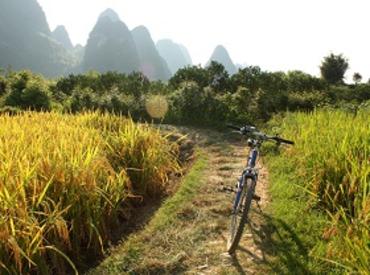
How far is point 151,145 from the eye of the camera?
28.7 ft

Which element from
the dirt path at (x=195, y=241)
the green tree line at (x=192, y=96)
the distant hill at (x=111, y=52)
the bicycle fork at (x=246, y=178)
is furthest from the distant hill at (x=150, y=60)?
the bicycle fork at (x=246, y=178)

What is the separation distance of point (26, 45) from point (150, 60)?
4944 centimetres

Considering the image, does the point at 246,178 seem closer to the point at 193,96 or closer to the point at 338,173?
the point at 338,173

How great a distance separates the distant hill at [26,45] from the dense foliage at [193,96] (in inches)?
4566

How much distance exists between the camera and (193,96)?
55.0 feet

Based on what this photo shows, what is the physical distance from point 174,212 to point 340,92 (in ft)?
63.9

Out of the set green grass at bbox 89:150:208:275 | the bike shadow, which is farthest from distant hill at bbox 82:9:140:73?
the bike shadow

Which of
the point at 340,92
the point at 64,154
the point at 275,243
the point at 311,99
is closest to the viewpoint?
the point at 275,243

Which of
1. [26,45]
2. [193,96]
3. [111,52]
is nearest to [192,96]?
[193,96]

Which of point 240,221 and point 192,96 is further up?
point 192,96

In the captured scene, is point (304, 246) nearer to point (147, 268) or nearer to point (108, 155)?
point (147, 268)

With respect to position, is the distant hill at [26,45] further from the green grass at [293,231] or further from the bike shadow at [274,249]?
the bike shadow at [274,249]

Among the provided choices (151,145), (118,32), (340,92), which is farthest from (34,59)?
(151,145)

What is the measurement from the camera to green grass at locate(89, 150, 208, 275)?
17.5ft
